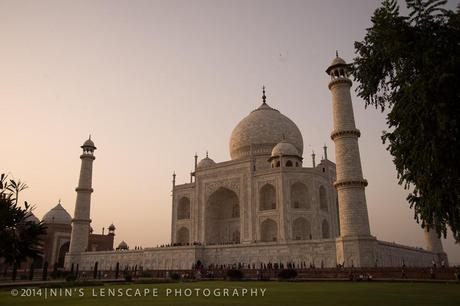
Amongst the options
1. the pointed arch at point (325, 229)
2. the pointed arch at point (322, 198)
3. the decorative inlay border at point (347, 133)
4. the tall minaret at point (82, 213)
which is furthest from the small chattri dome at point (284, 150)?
the tall minaret at point (82, 213)

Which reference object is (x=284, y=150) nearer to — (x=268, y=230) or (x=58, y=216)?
(x=268, y=230)

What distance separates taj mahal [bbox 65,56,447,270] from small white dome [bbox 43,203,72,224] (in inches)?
478

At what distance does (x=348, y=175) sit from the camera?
20.8m

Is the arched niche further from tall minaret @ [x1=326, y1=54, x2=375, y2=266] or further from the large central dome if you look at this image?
tall minaret @ [x1=326, y1=54, x2=375, y2=266]

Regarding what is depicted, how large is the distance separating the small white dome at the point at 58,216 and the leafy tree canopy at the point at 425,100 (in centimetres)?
4179

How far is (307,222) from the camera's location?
2836cm

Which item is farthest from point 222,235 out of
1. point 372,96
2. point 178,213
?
point 372,96

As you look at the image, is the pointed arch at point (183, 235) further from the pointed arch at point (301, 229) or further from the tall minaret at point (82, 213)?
the pointed arch at point (301, 229)

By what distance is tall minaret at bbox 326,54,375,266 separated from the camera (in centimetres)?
1998

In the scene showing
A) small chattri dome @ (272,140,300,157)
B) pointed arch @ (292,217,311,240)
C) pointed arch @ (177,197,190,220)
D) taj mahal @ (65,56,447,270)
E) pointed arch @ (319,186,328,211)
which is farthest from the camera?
pointed arch @ (177,197,190,220)

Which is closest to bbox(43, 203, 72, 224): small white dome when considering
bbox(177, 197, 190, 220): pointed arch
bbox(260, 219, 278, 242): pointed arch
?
bbox(177, 197, 190, 220): pointed arch

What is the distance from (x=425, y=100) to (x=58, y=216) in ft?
145

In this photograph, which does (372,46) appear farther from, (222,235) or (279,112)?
(279,112)

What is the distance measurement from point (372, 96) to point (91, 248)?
124ft
